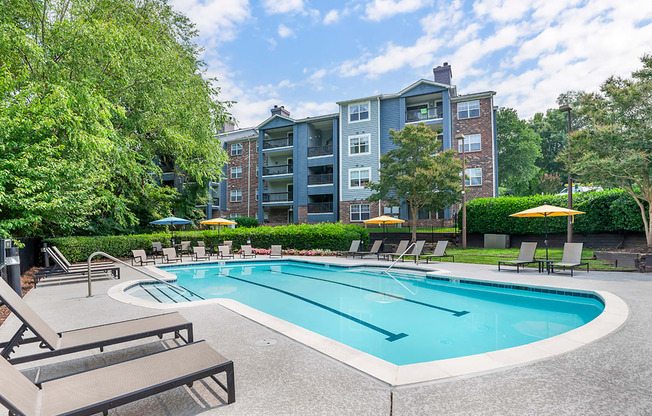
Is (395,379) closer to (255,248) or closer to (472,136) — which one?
(255,248)

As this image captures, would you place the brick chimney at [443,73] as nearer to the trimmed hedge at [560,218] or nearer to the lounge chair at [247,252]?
the trimmed hedge at [560,218]

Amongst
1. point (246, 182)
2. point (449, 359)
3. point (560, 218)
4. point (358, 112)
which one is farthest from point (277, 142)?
point (449, 359)

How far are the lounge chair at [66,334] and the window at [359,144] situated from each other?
25.9 meters

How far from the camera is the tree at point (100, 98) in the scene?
9.53 meters

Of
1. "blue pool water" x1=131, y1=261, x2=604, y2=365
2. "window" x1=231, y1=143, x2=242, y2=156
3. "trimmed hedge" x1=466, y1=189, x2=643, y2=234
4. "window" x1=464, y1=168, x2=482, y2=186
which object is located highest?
"window" x1=231, y1=143, x2=242, y2=156

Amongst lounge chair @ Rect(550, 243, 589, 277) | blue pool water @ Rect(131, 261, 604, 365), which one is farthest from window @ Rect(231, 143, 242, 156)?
lounge chair @ Rect(550, 243, 589, 277)

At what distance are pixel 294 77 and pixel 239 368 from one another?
24787 mm

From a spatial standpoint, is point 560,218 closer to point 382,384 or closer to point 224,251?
point 224,251

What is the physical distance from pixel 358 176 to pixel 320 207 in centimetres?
444

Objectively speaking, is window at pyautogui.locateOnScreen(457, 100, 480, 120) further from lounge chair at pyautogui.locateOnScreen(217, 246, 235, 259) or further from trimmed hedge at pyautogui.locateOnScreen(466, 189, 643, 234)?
lounge chair at pyautogui.locateOnScreen(217, 246, 235, 259)

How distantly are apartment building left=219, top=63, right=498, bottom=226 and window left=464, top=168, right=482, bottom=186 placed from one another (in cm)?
7

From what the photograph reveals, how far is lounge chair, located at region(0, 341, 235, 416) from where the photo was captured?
1.99 meters

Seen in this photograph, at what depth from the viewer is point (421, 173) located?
1919cm

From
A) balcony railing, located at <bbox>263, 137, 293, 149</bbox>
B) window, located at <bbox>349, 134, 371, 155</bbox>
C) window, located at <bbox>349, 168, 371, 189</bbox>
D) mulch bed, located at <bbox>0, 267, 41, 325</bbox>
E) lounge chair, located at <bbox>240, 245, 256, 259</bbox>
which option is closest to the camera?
mulch bed, located at <bbox>0, 267, 41, 325</bbox>
